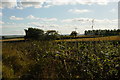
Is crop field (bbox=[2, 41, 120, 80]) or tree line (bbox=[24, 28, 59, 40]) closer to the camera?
crop field (bbox=[2, 41, 120, 80])

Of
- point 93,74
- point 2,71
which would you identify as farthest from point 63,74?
point 2,71

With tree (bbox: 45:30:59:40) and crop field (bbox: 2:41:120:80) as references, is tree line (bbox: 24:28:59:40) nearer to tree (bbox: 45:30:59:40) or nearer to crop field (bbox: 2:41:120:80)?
tree (bbox: 45:30:59:40)

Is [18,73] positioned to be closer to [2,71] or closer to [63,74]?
[2,71]

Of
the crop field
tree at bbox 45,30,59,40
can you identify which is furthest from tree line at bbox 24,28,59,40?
the crop field

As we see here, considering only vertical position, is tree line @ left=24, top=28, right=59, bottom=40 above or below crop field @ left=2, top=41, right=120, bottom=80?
above

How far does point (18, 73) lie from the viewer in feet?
18.3

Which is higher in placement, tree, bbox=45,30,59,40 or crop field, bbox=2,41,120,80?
tree, bbox=45,30,59,40

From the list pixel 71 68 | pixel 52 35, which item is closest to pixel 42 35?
pixel 52 35

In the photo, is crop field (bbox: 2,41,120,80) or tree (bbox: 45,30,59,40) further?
tree (bbox: 45,30,59,40)

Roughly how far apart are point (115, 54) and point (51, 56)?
289 cm

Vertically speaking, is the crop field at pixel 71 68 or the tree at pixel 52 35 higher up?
the tree at pixel 52 35

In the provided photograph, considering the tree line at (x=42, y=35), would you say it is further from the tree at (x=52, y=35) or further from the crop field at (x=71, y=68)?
the crop field at (x=71, y=68)

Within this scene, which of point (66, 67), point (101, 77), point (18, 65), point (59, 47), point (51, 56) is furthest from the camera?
point (59, 47)

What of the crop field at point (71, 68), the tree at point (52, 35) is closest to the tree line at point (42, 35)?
the tree at point (52, 35)
